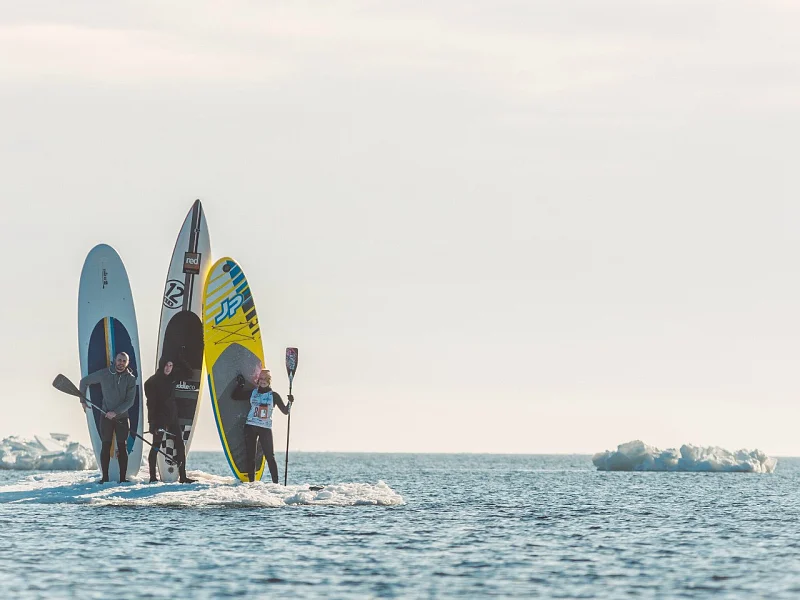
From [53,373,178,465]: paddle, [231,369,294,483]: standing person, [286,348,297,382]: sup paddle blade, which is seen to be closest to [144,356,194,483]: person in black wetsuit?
[53,373,178,465]: paddle

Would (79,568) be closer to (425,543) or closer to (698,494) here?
(425,543)

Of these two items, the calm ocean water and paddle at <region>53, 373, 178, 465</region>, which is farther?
paddle at <region>53, 373, 178, 465</region>

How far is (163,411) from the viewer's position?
2950 centimetres

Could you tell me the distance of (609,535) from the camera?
26781 millimetres

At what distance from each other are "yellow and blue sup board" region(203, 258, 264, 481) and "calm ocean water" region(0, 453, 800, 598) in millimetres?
1088

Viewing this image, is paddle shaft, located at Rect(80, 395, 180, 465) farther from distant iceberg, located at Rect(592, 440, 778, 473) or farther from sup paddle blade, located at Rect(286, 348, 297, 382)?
distant iceberg, located at Rect(592, 440, 778, 473)

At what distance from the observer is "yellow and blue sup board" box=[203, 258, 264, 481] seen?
31.2 m

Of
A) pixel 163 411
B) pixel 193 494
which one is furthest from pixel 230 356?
pixel 193 494

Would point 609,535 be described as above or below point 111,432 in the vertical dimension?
below

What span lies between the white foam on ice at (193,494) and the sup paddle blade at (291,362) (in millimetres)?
2609

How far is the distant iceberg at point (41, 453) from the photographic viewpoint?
88.4m

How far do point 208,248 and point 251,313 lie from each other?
7.91 ft

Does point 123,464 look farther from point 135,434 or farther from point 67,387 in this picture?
point 67,387

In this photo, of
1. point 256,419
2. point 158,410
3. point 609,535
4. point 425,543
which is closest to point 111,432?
point 158,410
